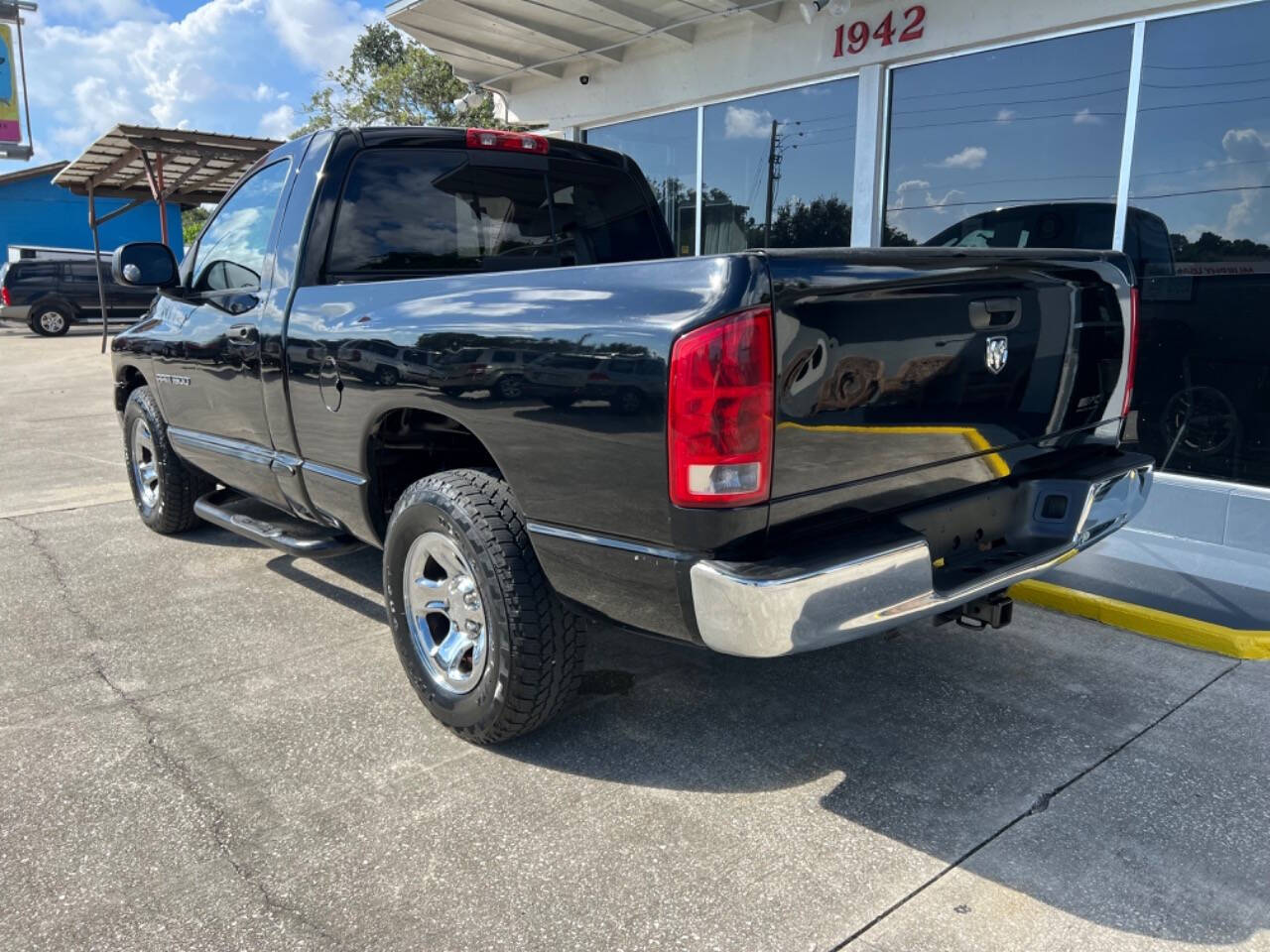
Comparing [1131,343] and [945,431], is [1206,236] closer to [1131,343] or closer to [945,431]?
[1131,343]

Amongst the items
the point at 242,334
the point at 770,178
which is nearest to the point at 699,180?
the point at 770,178

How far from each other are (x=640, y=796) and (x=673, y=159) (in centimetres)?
737

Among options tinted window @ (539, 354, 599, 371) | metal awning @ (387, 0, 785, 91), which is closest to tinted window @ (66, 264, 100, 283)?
metal awning @ (387, 0, 785, 91)

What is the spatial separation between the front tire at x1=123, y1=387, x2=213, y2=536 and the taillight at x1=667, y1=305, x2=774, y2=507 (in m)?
3.76

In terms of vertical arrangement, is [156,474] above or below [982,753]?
above

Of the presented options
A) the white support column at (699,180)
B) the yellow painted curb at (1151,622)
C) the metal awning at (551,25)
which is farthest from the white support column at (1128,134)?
the white support column at (699,180)

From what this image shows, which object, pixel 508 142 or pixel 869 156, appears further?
pixel 869 156

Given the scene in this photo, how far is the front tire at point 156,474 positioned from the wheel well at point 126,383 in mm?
103

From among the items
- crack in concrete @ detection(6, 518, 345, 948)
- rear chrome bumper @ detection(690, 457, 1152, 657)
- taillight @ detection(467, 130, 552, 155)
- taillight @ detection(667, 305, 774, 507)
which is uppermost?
taillight @ detection(467, 130, 552, 155)

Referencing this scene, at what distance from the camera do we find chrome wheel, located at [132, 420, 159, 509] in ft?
17.6

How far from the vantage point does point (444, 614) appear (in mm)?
3225

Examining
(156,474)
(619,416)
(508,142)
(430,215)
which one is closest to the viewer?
(619,416)

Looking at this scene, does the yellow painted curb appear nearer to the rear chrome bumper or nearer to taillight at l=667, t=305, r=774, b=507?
the rear chrome bumper

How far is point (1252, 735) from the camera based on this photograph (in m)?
3.16
